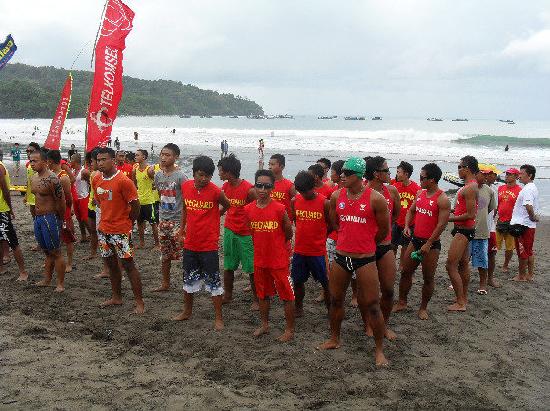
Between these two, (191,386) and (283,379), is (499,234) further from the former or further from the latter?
(191,386)

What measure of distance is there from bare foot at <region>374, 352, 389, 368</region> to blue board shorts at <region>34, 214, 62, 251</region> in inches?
170

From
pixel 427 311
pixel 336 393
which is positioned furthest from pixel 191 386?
pixel 427 311

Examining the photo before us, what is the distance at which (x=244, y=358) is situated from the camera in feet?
16.1

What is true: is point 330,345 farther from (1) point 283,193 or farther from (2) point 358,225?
(1) point 283,193

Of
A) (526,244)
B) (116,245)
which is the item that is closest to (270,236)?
(116,245)

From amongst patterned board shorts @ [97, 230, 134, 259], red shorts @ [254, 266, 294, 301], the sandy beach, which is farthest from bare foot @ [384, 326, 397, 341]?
patterned board shorts @ [97, 230, 134, 259]

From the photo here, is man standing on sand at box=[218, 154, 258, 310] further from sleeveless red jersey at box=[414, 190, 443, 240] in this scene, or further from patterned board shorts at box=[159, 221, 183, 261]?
sleeveless red jersey at box=[414, 190, 443, 240]

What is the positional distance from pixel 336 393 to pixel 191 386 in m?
1.24

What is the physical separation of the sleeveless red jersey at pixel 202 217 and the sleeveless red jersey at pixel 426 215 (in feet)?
8.20

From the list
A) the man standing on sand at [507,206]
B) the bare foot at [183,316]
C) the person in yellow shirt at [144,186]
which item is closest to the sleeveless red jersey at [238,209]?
the bare foot at [183,316]

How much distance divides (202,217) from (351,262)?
1.81 meters

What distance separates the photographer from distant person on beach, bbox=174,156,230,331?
5551mm

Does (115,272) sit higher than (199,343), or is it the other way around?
(115,272)

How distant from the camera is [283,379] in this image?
4.47 metres
